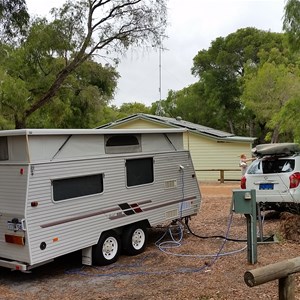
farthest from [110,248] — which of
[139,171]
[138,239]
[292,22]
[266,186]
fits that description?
[292,22]

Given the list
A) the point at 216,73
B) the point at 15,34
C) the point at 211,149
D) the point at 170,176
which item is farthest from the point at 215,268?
the point at 216,73

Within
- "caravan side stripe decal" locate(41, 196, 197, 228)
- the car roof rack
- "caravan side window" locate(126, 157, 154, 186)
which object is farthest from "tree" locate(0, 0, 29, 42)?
the car roof rack

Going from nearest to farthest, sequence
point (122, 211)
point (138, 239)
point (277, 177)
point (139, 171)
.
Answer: point (122, 211) < point (138, 239) < point (139, 171) < point (277, 177)

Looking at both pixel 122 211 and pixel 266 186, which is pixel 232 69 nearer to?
pixel 266 186

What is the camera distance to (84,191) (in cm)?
752

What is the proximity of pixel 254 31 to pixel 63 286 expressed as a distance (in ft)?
143

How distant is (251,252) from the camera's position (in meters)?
6.86

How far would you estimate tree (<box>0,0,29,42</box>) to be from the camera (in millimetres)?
8594

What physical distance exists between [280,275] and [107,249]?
4538 mm

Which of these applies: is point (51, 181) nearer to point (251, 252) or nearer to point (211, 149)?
point (251, 252)

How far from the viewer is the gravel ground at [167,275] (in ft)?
19.2

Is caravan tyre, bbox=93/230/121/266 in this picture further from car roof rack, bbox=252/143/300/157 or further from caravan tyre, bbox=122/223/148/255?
car roof rack, bbox=252/143/300/157

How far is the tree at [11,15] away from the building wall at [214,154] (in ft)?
51.5

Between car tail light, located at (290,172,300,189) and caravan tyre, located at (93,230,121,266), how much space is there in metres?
4.50
